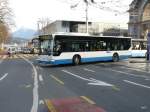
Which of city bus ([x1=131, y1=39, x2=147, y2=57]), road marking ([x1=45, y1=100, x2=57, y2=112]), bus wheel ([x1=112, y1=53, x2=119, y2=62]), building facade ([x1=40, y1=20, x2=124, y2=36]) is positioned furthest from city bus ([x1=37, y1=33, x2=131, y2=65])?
building facade ([x1=40, y1=20, x2=124, y2=36])

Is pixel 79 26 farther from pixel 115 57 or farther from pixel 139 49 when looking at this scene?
pixel 115 57

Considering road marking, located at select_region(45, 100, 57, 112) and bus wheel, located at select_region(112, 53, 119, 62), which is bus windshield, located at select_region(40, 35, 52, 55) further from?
road marking, located at select_region(45, 100, 57, 112)

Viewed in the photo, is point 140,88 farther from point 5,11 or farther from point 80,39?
point 5,11

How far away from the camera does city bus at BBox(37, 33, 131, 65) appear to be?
29.7 meters

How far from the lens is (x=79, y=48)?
1257 inches

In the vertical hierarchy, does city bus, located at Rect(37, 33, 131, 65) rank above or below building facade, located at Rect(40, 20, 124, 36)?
below

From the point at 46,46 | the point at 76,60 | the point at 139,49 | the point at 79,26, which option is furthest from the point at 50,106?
the point at 79,26

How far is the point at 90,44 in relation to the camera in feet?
108

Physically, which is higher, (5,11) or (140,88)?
(5,11)

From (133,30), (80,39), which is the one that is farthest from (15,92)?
(133,30)

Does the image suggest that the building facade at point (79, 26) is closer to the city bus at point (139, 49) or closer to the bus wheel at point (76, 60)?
the city bus at point (139, 49)

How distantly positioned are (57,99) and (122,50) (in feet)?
84.5

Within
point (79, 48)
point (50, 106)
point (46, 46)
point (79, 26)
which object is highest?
point (79, 26)

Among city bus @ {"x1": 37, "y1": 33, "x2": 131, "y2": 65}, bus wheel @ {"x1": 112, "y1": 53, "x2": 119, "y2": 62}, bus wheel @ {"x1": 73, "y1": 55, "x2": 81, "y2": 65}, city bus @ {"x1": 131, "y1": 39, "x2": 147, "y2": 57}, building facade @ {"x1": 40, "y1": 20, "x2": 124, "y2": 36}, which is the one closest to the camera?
city bus @ {"x1": 37, "y1": 33, "x2": 131, "y2": 65}
